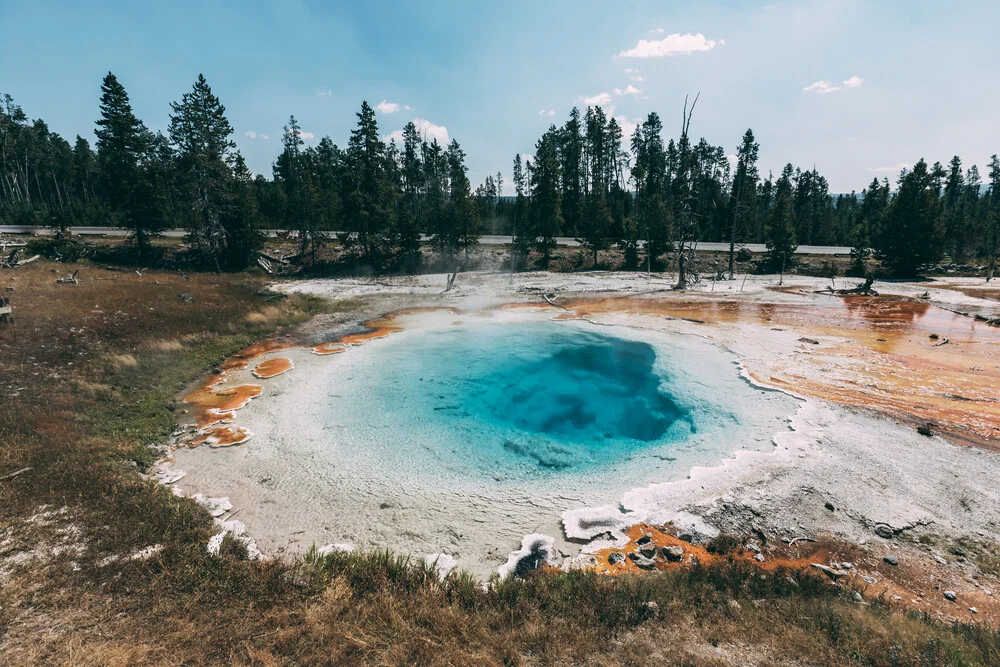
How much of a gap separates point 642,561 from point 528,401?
8769 millimetres

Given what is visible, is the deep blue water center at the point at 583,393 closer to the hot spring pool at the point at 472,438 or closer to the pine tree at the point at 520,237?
the hot spring pool at the point at 472,438

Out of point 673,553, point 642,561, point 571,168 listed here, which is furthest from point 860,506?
point 571,168

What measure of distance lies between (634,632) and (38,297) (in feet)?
105

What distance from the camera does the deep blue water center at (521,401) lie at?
481 inches

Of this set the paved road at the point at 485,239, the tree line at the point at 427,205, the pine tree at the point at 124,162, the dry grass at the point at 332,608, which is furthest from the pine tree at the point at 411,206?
the dry grass at the point at 332,608

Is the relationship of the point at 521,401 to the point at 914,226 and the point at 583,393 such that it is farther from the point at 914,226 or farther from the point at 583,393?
the point at 914,226

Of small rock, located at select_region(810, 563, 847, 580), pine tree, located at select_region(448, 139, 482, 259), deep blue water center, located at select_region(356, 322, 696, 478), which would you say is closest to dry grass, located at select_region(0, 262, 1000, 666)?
small rock, located at select_region(810, 563, 847, 580)

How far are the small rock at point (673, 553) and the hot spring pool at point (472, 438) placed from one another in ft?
5.94

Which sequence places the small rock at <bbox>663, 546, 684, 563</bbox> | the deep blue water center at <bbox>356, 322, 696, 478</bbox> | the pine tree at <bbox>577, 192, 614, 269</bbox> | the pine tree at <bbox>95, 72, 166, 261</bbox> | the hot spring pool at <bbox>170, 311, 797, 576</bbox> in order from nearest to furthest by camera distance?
1. the small rock at <bbox>663, 546, 684, 563</bbox>
2. the hot spring pool at <bbox>170, 311, 797, 576</bbox>
3. the deep blue water center at <bbox>356, 322, 696, 478</bbox>
4. the pine tree at <bbox>95, 72, 166, 261</bbox>
5. the pine tree at <bbox>577, 192, 614, 269</bbox>

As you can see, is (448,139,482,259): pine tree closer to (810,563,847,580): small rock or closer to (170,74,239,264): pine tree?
(170,74,239,264): pine tree

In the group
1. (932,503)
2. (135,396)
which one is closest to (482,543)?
(932,503)

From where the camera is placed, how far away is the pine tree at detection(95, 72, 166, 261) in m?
35.3

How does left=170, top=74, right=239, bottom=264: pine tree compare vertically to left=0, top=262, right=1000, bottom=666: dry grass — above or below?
above

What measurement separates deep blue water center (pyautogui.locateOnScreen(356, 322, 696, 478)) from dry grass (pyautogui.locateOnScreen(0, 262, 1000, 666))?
4.73 metres
